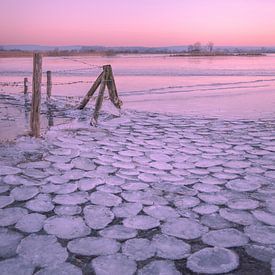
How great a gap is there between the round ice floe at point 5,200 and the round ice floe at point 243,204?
92.1 inches

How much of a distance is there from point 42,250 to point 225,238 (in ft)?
5.12

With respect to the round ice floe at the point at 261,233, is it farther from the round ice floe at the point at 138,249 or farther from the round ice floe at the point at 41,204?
the round ice floe at the point at 41,204

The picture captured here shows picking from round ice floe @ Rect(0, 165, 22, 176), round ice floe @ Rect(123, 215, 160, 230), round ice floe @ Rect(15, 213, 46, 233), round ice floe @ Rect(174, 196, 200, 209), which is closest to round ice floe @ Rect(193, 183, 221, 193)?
round ice floe @ Rect(174, 196, 200, 209)

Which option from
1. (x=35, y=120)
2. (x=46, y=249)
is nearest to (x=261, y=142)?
(x=35, y=120)

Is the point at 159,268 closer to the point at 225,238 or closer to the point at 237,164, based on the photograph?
the point at 225,238

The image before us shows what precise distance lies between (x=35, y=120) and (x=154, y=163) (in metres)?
2.37

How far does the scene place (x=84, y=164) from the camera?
488 cm

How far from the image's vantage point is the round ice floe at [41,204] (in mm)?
3488

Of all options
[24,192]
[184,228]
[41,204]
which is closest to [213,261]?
[184,228]

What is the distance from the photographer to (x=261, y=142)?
6.41 meters

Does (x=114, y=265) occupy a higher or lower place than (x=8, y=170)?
lower

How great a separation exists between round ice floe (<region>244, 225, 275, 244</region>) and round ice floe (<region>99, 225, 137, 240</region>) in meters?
1.04

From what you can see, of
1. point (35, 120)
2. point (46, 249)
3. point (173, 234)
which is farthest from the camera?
point (35, 120)

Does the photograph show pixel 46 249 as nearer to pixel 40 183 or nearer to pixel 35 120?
pixel 40 183
